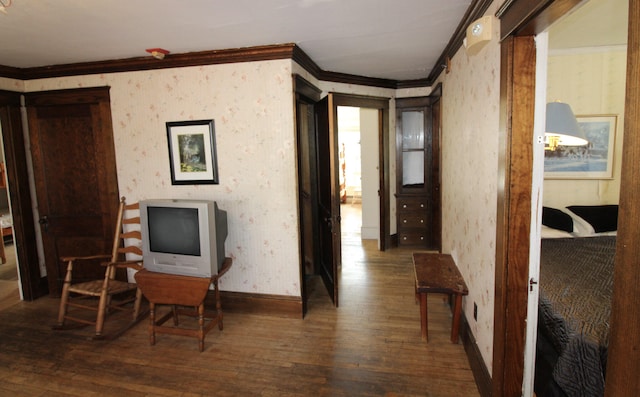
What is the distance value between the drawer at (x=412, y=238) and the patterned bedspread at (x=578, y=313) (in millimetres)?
2215

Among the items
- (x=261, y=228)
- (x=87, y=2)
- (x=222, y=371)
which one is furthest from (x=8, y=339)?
(x=87, y=2)

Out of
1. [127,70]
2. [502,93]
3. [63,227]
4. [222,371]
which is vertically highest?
[127,70]

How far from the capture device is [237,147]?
10.1 feet

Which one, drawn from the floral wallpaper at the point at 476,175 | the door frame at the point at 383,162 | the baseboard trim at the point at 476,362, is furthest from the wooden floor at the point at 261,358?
the door frame at the point at 383,162

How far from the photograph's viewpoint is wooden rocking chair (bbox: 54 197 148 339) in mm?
2936

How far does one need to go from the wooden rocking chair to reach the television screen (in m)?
0.38

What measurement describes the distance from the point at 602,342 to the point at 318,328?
1.89m

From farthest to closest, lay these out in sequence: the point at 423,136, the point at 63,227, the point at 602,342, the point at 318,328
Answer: the point at 423,136 → the point at 63,227 → the point at 318,328 → the point at 602,342

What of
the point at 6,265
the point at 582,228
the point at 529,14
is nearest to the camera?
the point at 529,14

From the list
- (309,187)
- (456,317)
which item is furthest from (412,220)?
(456,317)

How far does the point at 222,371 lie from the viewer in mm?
2400

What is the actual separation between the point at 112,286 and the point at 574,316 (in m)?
3.30

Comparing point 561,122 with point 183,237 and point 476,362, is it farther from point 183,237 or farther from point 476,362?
point 183,237

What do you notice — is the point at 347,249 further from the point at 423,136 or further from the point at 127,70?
the point at 127,70
